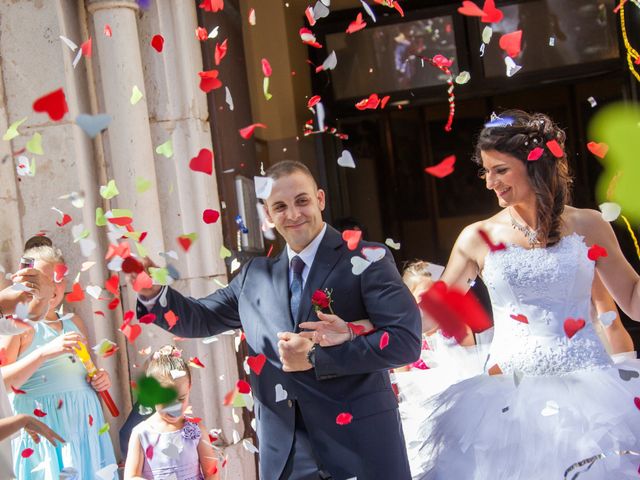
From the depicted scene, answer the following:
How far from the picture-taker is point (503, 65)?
24.8ft

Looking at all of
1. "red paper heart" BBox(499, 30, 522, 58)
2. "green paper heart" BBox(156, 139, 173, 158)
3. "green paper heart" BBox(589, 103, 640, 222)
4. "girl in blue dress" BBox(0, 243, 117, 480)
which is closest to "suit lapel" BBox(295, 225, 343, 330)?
"girl in blue dress" BBox(0, 243, 117, 480)

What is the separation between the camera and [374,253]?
11.2 ft

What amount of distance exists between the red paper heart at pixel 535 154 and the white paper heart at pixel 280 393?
48.0 inches

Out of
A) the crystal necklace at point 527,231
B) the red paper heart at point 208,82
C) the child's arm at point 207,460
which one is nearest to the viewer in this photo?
the crystal necklace at point 527,231

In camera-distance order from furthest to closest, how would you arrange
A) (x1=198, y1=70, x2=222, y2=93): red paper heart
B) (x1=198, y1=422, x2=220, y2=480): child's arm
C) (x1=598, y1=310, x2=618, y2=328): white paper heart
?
(x1=198, y1=70, x2=222, y2=93): red paper heart, (x1=198, y1=422, x2=220, y2=480): child's arm, (x1=598, y1=310, x2=618, y2=328): white paper heart

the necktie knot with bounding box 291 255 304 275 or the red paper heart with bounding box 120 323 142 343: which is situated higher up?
the necktie knot with bounding box 291 255 304 275

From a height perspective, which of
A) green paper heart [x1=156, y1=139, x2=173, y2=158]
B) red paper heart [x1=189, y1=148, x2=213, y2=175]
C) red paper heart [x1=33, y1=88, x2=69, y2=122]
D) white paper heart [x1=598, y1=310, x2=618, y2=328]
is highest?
red paper heart [x1=33, y1=88, x2=69, y2=122]

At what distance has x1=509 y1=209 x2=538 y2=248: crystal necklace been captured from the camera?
3.82 m

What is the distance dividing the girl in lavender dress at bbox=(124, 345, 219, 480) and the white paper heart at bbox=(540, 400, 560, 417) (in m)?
1.61

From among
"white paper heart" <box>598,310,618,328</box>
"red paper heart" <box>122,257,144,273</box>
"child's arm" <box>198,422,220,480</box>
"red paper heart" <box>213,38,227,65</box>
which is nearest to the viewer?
"red paper heart" <box>122,257,144,273</box>

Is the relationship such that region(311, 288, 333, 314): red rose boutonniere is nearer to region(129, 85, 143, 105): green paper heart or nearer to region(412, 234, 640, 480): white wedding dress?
region(412, 234, 640, 480): white wedding dress

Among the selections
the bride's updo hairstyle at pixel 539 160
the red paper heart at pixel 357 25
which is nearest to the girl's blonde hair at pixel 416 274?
the red paper heart at pixel 357 25

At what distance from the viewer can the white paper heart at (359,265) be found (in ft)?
11.2

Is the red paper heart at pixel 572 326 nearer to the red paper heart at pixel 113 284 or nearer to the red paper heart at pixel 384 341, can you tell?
the red paper heart at pixel 384 341
